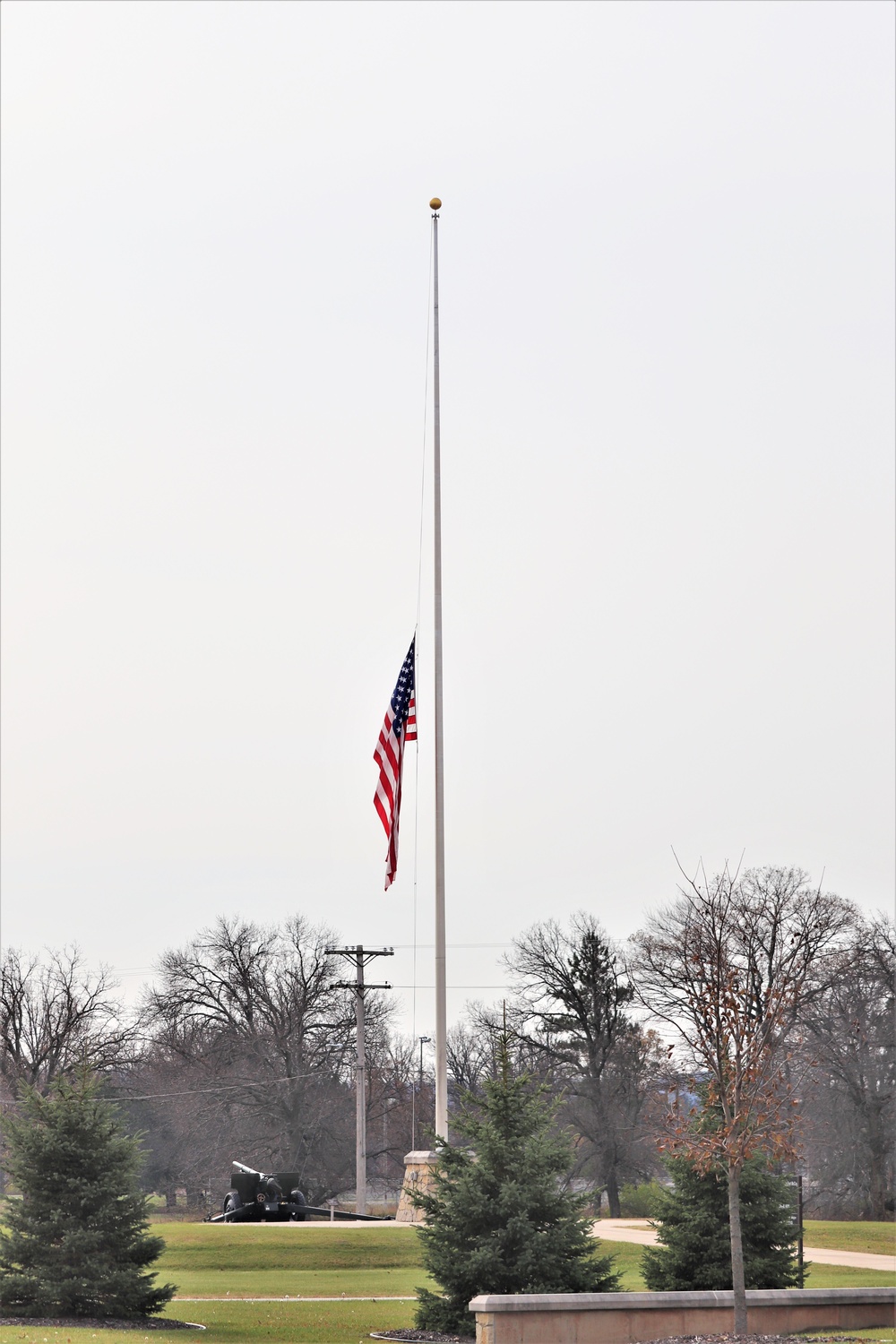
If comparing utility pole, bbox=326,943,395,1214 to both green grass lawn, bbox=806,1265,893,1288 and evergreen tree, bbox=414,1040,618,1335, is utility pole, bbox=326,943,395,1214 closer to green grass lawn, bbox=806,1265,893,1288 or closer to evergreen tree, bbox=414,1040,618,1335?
Answer: green grass lawn, bbox=806,1265,893,1288

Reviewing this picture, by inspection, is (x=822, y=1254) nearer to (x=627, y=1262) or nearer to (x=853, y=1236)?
(x=853, y=1236)

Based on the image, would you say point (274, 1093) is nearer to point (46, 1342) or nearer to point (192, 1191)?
point (192, 1191)

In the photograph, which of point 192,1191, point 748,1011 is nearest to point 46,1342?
point 748,1011

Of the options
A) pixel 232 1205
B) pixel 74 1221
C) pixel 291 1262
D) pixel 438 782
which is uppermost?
pixel 438 782

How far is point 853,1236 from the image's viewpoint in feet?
123

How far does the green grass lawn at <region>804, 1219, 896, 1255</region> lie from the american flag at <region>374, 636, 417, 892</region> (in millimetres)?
19779

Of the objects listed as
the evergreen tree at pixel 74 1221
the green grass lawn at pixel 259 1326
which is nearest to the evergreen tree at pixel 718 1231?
the green grass lawn at pixel 259 1326

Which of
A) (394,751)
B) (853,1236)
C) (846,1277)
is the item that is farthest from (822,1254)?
(394,751)

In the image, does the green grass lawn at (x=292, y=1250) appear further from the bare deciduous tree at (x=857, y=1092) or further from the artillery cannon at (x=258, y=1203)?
the bare deciduous tree at (x=857, y=1092)

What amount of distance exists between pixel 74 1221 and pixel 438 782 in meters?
8.56

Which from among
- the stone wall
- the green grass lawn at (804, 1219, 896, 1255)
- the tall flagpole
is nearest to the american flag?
the tall flagpole

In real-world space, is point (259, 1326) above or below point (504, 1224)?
below

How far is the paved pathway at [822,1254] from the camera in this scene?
28.8 m

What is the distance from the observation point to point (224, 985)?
213ft
